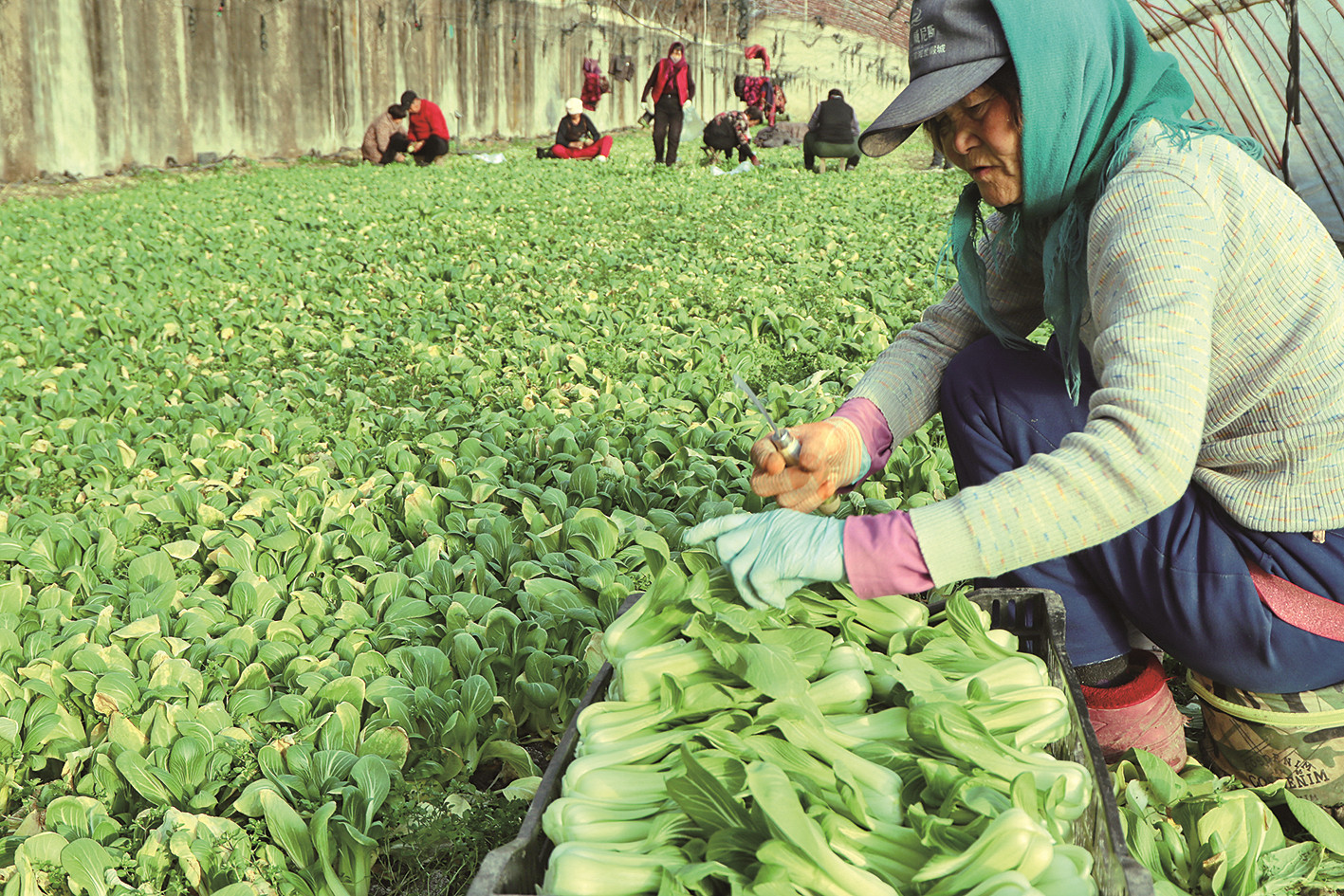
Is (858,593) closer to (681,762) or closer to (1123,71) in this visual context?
(681,762)

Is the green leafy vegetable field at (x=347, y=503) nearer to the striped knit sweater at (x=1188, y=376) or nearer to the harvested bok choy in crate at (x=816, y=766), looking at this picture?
the harvested bok choy in crate at (x=816, y=766)

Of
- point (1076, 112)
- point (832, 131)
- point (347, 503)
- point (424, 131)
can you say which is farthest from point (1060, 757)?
point (424, 131)

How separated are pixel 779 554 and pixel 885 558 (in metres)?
0.17

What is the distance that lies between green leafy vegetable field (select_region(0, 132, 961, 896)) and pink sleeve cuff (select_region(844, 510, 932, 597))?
39cm

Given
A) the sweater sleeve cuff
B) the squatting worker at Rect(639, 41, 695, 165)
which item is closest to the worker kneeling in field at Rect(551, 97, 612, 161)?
the squatting worker at Rect(639, 41, 695, 165)

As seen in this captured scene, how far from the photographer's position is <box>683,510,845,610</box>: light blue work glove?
165cm

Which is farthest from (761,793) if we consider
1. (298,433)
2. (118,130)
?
(118,130)

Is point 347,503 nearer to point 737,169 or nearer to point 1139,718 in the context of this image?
point 1139,718

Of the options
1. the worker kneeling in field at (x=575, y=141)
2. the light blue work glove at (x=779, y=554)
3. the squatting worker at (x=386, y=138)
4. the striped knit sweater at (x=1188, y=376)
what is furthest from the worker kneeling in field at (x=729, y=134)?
the light blue work glove at (x=779, y=554)

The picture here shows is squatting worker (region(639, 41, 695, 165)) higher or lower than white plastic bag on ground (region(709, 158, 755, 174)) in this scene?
higher

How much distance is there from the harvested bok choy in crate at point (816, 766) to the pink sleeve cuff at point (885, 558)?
0.12m

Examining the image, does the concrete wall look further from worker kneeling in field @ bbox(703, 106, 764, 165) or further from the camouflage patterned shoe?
the camouflage patterned shoe

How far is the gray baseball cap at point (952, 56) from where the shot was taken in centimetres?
184

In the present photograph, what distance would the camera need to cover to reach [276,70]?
658 inches
